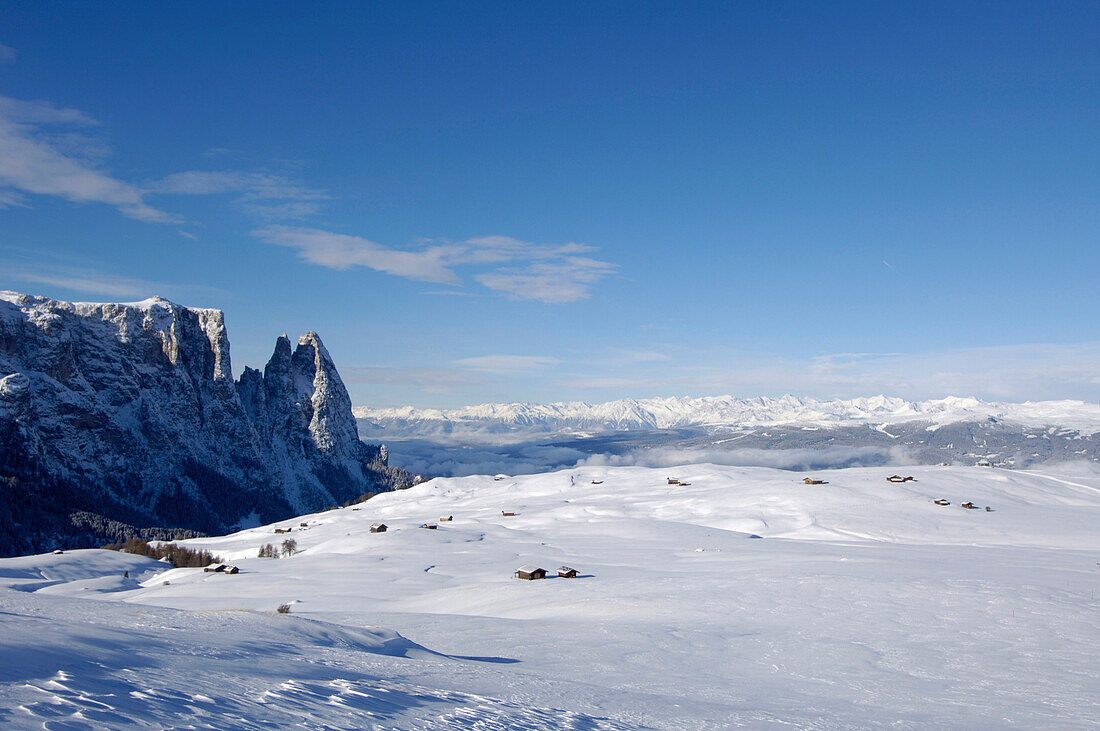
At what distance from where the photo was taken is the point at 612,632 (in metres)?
22.7

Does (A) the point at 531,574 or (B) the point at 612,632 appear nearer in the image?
(B) the point at 612,632

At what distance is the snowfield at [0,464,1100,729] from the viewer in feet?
28.7

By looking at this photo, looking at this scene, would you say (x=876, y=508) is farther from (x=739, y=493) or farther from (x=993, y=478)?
(x=993, y=478)

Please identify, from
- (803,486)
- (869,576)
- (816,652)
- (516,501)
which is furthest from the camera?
(516,501)

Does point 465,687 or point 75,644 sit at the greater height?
point 75,644

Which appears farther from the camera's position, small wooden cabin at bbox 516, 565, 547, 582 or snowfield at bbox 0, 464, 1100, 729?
small wooden cabin at bbox 516, 565, 547, 582

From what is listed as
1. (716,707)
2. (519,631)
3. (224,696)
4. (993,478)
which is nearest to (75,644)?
(224,696)

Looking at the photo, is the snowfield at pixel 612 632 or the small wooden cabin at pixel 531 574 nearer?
the snowfield at pixel 612 632

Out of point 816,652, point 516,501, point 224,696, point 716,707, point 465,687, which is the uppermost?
point 224,696

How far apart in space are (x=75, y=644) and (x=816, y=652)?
64.0 ft

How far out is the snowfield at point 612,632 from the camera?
28.7 ft

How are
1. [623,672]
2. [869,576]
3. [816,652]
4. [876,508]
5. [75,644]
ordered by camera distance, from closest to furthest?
[75,644] → [623,672] → [816,652] → [869,576] → [876,508]

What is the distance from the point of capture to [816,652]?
20.2 metres

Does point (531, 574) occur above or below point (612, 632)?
below
